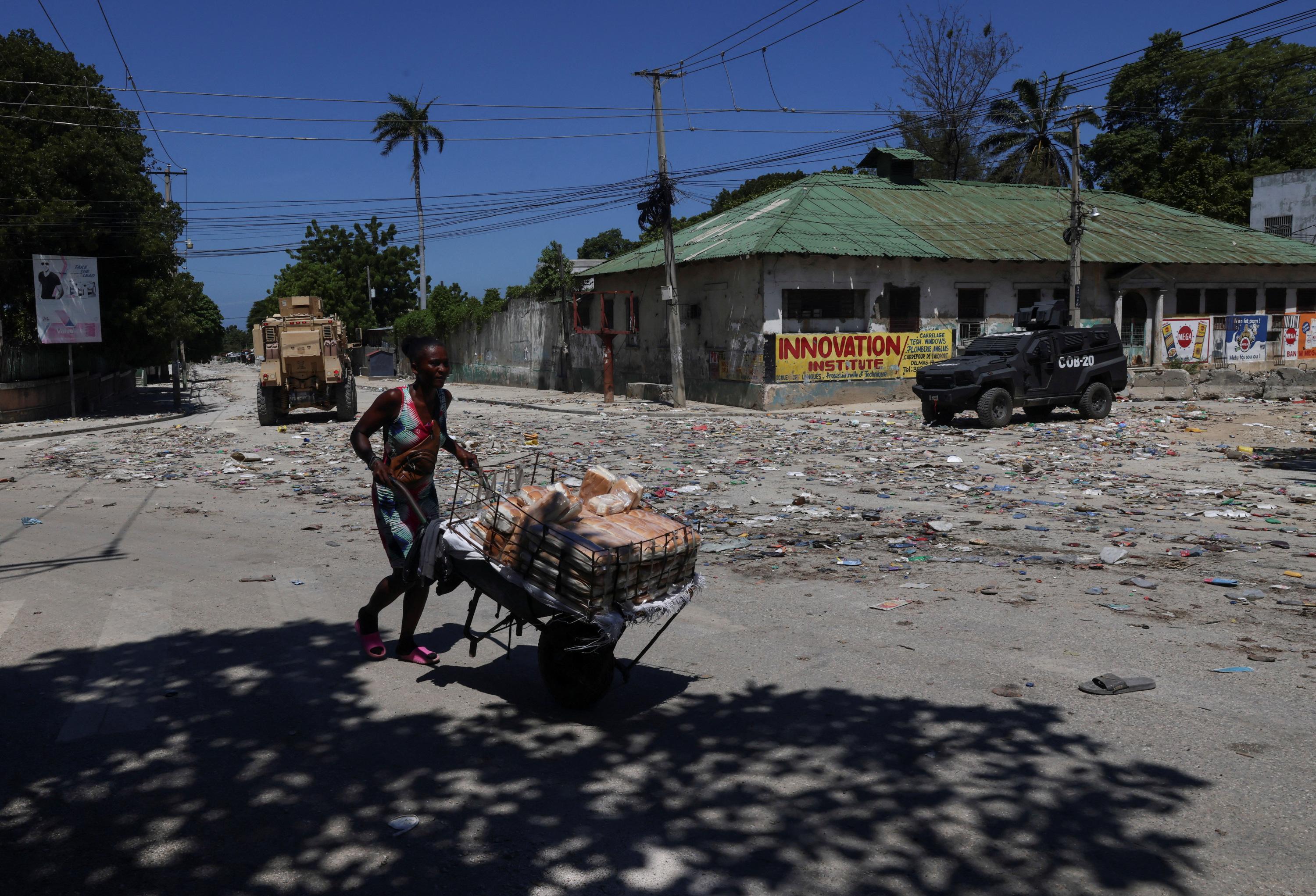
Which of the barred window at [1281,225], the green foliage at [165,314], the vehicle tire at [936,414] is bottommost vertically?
the vehicle tire at [936,414]

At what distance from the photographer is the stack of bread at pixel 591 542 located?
399cm

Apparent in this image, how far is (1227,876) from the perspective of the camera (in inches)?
119

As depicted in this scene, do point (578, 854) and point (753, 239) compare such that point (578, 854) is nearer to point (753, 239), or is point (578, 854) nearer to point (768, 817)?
point (768, 817)

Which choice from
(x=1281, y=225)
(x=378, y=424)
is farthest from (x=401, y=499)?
(x=1281, y=225)

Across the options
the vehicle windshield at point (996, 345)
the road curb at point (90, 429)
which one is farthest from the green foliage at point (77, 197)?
A: the vehicle windshield at point (996, 345)

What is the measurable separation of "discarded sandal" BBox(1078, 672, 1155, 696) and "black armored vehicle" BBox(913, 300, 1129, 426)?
12781mm

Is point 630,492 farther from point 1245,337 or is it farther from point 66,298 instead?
point 1245,337

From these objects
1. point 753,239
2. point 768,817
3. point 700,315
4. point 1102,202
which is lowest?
point 768,817

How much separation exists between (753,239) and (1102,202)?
15.3 m

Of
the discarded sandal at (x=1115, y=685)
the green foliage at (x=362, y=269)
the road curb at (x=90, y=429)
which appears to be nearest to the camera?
the discarded sandal at (x=1115, y=685)

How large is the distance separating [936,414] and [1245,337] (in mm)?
16510

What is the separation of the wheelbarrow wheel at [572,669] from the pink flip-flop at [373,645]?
1.12 meters

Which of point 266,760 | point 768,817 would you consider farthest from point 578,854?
point 266,760

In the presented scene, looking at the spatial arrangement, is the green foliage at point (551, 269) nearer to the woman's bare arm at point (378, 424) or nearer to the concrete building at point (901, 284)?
the concrete building at point (901, 284)
